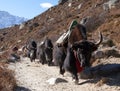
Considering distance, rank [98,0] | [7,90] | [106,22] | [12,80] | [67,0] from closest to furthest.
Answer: [7,90], [12,80], [106,22], [98,0], [67,0]

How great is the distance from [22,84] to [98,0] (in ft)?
141

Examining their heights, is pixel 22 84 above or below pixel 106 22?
below

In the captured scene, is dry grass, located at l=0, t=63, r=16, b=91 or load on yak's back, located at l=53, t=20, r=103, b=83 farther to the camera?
load on yak's back, located at l=53, t=20, r=103, b=83

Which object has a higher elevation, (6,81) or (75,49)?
(75,49)

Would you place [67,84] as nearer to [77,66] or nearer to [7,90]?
[77,66]

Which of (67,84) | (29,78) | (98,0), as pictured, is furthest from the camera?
(98,0)

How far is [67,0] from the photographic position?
75562 mm

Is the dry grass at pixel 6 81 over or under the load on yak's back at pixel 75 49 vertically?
under

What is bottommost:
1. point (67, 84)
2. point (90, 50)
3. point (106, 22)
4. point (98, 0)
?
point (67, 84)

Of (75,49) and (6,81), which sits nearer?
(6,81)

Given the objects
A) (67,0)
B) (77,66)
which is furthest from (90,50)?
(67,0)

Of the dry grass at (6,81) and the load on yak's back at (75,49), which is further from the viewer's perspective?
the load on yak's back at (75,49)

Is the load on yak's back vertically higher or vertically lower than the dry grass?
higher

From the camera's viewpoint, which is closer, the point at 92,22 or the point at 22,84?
the point at 22,84
